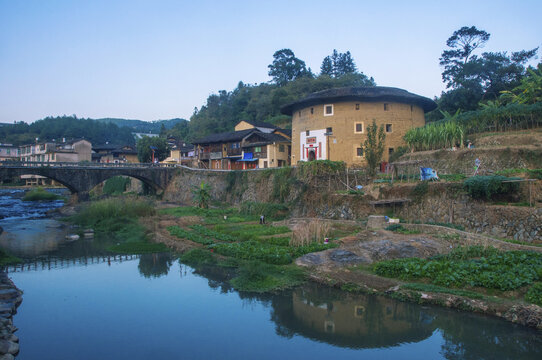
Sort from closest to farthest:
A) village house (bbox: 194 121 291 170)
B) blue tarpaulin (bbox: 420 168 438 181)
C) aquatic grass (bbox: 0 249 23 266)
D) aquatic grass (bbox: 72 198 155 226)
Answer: aquatic grass (bbox: 0 249 23 266) < blue tarpaulin (bbox: 420 168 438 181) < aquatic grass (bbox: 72 198 155 226) < village house (bbox: 194 121 291 170)

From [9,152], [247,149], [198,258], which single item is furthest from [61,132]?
[198,258]

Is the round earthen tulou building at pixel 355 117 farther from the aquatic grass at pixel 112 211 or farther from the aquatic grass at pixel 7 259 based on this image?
the aquatic grass at pixel 7 259

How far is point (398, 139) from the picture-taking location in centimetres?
3906

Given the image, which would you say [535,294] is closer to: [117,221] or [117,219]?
[117,221]

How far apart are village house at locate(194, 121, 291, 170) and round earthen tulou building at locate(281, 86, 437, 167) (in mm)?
10660

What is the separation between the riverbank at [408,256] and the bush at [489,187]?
296 cm

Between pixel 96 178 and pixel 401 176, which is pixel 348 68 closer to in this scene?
pixel 96 178

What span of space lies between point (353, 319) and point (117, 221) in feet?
83.5

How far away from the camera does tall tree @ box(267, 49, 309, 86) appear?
88.2 meters

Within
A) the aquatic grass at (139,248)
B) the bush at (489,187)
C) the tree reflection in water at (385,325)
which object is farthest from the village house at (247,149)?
the tree reflection in water at (385,325)

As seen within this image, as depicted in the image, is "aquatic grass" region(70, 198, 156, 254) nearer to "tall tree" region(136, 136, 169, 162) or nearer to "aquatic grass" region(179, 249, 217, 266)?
"aquatic grass" region(179, 249, 217, 266)

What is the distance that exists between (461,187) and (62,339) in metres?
20.3

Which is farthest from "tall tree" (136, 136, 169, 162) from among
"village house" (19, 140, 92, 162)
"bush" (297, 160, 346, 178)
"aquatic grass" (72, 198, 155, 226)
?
"bush" (297, 160, 346, 178)

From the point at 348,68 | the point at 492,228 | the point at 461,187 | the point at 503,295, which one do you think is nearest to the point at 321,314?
the point at 503,295
